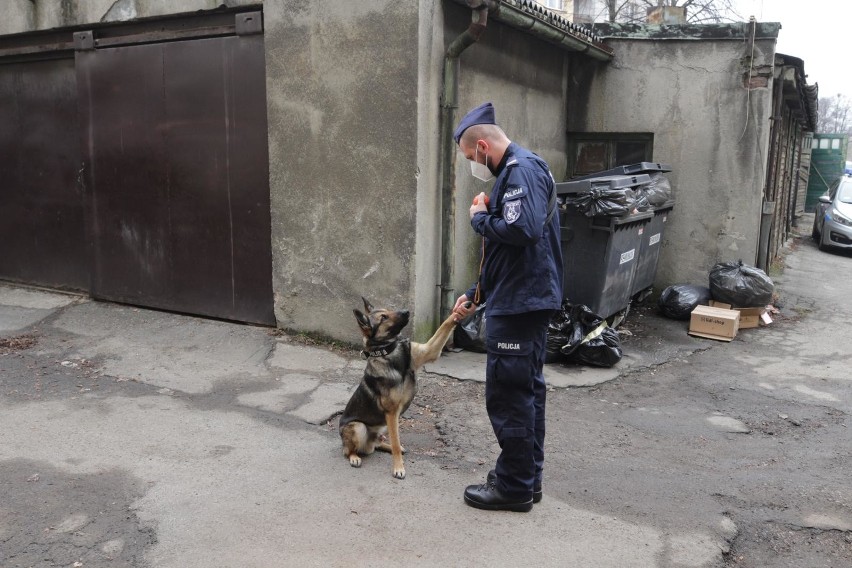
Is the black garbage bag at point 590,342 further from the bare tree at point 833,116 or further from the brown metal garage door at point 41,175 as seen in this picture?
the bare tree at point 833,116

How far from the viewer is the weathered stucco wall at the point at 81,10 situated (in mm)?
6426

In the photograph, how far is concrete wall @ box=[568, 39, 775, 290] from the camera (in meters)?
7.84

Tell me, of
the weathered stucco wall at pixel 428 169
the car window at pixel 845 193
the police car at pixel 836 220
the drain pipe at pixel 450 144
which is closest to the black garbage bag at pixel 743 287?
the drain pipe at pixel 450 144

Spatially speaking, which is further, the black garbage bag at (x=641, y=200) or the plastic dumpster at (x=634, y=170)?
the plastic dumpster at (x=634, y=170)

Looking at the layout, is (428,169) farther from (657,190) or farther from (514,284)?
(657,190)

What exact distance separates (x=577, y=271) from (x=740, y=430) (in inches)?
89.7

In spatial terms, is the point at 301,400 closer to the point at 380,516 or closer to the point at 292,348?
the point at 292,348

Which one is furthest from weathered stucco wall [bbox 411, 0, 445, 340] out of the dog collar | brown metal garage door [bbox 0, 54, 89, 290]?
brown metal garage door [bbox 0, 54, 89, 290]

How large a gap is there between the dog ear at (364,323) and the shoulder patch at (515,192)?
0.98 meters

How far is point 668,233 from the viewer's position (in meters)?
8.38

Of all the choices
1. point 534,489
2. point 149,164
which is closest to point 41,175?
point 149,164

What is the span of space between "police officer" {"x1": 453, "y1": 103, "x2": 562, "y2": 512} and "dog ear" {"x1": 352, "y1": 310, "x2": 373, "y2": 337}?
0.62 metres

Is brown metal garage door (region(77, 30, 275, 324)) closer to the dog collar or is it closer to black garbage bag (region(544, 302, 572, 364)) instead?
black garbage bag (region(544, 302, 572, 364))

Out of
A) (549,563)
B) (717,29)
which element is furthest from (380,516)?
(717,29)
